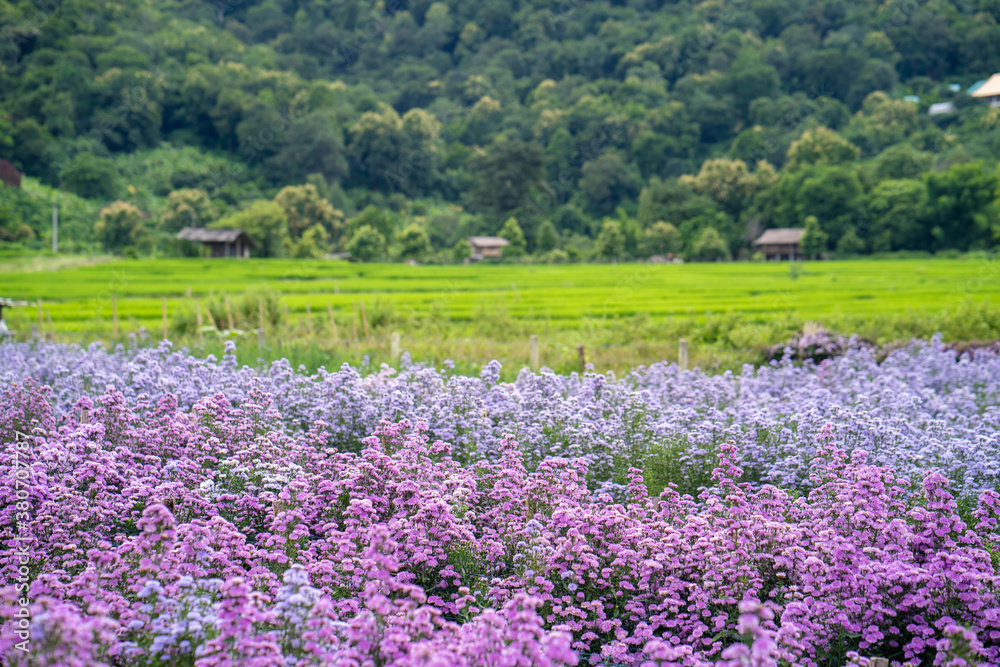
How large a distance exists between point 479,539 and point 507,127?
5118 inches

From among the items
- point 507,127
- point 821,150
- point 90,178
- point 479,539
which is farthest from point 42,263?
point 507,127

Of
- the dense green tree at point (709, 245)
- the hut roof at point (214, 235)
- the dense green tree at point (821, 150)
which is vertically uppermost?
the dense green tree at point (821, 150)

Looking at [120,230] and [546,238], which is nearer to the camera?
[120,230]

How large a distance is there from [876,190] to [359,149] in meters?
67.8

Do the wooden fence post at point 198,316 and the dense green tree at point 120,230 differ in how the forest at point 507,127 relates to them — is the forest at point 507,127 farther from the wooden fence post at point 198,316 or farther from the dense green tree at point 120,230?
the wooden fence post at point 198,316

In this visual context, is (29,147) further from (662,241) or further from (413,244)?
(662,241)

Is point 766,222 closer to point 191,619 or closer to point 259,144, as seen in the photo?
point 259,144

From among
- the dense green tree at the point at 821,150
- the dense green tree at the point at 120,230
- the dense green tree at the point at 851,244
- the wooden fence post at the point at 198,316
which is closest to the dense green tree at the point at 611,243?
the dense green tree at the point at 851,244

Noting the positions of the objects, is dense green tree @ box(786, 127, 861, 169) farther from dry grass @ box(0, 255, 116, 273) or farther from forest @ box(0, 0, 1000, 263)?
dry grass @ box(0, 255, 116, 273)

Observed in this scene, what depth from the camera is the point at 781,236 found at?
7562 centimetres

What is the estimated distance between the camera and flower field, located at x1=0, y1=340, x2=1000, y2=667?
369cm

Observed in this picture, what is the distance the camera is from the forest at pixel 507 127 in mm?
71938

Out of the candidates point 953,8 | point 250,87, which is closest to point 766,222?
point 250,87

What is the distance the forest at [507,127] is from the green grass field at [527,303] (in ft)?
52.6
